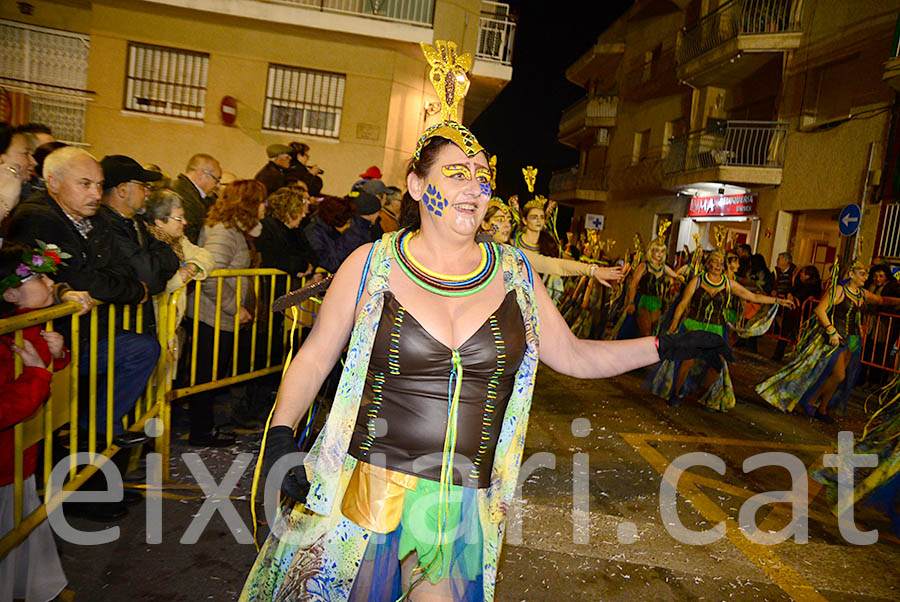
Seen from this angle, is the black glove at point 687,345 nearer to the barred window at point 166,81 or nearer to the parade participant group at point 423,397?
the parade participant group at point 423,397

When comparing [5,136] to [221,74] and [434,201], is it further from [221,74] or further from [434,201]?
[221,74]

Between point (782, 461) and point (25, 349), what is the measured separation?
642 cm

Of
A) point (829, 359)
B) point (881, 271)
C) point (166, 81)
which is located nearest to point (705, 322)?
point (829, 359)

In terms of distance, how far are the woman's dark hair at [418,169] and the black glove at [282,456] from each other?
3.11 feet

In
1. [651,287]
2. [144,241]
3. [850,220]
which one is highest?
[850,220]

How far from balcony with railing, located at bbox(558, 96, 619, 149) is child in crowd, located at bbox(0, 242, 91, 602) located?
108 ft

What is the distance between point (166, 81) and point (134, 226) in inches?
483

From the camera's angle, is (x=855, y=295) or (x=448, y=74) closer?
(x=448, y=74)

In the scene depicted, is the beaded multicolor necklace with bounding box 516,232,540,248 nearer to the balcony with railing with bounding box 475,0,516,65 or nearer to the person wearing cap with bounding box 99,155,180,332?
the person wearing cap with bounding box 99,155,180,332

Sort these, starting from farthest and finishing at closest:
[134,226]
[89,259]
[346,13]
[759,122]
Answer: [759,122], [346,13], [134,226], [89,259]

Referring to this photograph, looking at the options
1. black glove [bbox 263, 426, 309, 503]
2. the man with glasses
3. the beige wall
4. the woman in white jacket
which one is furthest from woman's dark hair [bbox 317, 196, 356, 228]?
the beige wall

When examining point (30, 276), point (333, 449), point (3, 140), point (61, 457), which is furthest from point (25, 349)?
point (3, 140)

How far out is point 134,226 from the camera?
175 inches

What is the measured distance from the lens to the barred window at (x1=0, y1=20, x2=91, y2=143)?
14.7 meters
